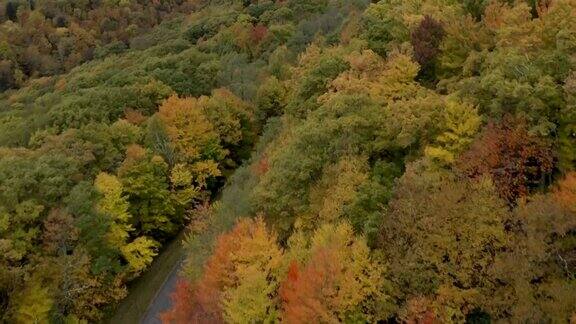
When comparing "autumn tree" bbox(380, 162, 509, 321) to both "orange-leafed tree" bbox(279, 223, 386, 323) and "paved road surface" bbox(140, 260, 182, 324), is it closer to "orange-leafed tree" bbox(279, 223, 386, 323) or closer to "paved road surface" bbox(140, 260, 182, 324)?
"orange-leafed tree" bbox(279, 223, 386, 323)

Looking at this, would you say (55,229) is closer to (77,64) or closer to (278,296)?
(278,296)

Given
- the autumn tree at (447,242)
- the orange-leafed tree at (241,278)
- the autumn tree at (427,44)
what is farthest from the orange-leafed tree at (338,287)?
the autumn tree at (427,44)

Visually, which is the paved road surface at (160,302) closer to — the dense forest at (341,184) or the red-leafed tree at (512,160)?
the dense forest at (341,184)

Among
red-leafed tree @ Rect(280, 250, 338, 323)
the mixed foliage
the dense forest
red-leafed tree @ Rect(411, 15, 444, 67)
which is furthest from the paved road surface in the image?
red-leafed tree @ Rect(411, 15, 444, 67)

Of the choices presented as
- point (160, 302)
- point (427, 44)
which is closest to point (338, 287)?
point (427, 44)

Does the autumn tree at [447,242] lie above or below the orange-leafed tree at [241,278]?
above

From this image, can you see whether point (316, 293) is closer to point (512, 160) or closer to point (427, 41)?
point (512, 160)
